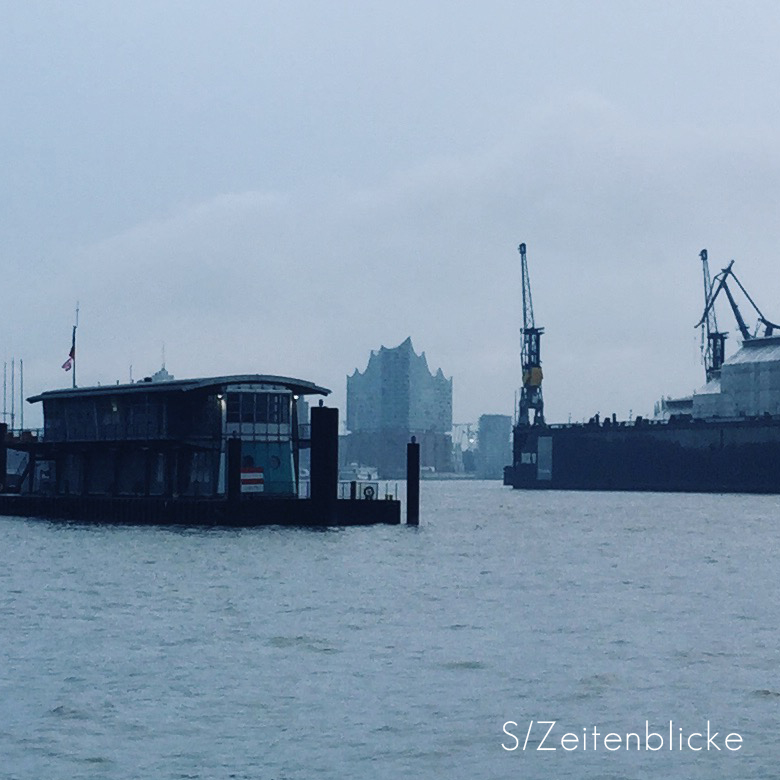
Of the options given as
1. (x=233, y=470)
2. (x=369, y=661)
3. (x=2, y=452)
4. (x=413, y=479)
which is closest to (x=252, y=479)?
(x=233, y=470)

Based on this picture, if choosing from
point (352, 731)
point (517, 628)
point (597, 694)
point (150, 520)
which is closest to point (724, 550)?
point (150, 520)

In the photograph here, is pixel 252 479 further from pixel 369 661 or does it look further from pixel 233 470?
pixel 369 661

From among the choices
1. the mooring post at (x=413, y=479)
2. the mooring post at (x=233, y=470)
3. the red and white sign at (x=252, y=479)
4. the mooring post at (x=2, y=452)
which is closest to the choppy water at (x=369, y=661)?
the mooring post at (x=233, y=470)

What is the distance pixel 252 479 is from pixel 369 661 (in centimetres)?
5210

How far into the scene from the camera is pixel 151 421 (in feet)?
317

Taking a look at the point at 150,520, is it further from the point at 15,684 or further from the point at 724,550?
the point at 15,684

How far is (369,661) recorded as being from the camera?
3900cm

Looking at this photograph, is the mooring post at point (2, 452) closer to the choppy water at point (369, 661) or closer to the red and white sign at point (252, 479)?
the red and white sign at point (252, 479)

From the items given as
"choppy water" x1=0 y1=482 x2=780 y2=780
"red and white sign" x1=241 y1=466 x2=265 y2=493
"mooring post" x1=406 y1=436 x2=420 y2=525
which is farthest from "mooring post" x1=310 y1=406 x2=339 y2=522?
"choppy water" x1=0 y1=482 x2=780 y2=780

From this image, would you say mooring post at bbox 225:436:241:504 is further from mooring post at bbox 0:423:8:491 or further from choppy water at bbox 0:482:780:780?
mooring post at bbox 0:423:8:491

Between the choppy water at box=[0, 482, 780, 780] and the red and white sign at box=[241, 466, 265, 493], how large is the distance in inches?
624

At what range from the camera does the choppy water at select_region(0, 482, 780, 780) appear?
29.0 meters

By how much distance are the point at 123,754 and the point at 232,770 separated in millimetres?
2356

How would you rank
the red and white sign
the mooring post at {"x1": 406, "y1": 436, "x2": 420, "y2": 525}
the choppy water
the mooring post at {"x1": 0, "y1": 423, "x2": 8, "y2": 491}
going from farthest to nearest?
the mooring post at {"x1": 0, "y1": 423, "x2": 8, "y2": 491} → the mooring post at {"x1": 406, "y1": 436, "x2": 420, "y2": 525} → the red and white sign → the choppy water
